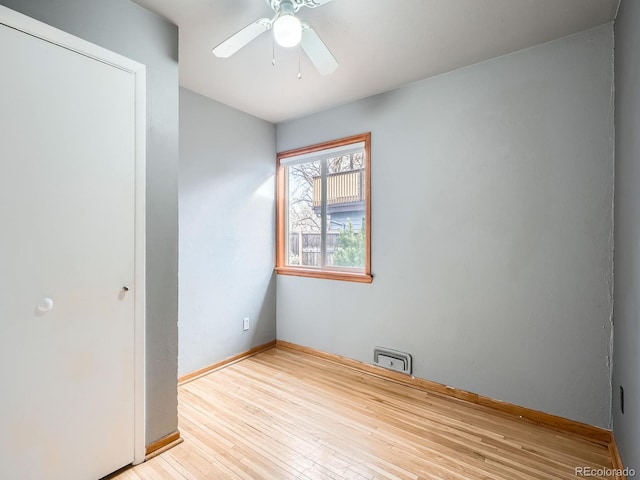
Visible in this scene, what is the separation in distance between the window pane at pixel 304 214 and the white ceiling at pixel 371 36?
2.88 feet

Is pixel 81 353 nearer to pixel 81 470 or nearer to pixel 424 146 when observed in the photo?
pixel 81 470

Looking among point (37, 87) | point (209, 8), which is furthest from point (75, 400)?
point (209, 8)

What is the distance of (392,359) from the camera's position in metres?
2.66

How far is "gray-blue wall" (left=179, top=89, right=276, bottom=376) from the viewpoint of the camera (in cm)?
267

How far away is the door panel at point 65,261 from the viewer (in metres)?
1.30

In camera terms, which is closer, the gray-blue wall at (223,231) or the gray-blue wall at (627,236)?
the gray-blue wall at (627,236)

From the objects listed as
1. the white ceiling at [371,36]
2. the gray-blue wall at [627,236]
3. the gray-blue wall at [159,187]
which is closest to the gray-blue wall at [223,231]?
the white ceiling at [371,36]

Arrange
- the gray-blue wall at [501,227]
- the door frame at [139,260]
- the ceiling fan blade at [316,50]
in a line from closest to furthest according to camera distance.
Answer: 1. the ceiling fan blade at [316,50]
2. the door frame at [139,260]
3. the gray-blue wall at [501,227]

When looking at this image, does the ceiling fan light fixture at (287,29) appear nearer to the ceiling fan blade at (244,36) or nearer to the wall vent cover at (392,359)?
the ceiling fan blade at (244,36)

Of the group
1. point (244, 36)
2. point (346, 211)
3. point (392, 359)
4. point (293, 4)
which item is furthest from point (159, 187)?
point (392, 359)

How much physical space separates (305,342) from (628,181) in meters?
2.72

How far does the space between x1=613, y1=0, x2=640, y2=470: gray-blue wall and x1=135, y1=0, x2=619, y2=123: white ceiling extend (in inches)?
14.4

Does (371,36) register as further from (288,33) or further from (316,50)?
(288,33)

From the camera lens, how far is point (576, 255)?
6.30ft
